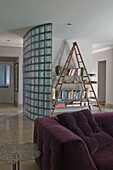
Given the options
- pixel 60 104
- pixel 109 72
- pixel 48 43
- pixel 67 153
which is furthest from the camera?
pixel 109 72

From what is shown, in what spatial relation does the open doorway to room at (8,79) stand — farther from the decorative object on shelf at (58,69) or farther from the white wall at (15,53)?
the decorative object on shelf at (58,69)

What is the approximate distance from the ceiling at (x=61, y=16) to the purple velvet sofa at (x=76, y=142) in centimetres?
221

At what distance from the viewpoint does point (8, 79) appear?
8.73 metres

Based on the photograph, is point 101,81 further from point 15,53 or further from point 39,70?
point 39,70

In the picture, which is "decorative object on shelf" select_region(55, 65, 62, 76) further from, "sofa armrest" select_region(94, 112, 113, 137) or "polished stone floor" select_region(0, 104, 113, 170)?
"sofa armrest" select_region(94, 112, 113, 137)

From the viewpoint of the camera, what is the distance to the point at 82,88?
650cm

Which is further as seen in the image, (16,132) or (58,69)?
(58,69)

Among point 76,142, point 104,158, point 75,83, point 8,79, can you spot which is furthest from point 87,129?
point 8,79

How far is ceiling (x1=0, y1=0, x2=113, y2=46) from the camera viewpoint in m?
3.48

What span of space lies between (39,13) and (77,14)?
85 cm

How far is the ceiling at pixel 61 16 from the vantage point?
3479 millimetres

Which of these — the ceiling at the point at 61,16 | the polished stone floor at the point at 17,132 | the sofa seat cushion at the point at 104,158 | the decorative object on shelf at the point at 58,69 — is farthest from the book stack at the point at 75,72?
the sofa seat cushion at the point at 104,158

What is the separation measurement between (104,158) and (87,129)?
48 centimetres

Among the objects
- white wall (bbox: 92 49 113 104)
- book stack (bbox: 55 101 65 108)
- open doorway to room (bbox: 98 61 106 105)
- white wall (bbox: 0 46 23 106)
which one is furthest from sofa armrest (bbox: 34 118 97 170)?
open doorway to room (bbox: 98 61 106 105)
